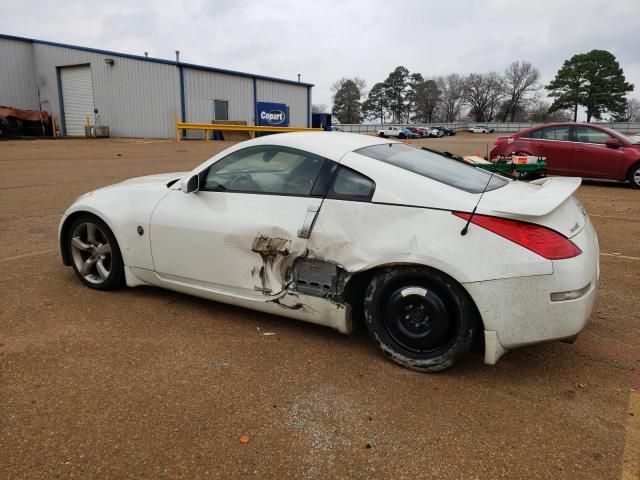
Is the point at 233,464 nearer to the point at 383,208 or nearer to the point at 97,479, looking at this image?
the point at 97,479

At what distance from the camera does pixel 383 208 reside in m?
2.94

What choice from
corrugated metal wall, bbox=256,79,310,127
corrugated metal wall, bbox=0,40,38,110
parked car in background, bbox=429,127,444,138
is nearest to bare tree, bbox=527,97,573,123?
parked car in background, bbox=429,127,444,138

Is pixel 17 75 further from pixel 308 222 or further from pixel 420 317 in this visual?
pixel 420 317

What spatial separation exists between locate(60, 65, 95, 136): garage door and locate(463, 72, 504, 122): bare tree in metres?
76.1

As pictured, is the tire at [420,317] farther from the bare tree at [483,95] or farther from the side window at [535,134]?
the bare tree at [483,95]

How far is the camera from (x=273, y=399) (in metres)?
2.66

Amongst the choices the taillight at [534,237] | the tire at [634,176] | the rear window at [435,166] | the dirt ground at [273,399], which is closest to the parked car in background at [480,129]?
the tire at [634,176]

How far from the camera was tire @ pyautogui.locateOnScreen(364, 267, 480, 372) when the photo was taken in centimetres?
273

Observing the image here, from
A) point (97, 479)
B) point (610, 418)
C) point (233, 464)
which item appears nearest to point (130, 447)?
point (97, 479)

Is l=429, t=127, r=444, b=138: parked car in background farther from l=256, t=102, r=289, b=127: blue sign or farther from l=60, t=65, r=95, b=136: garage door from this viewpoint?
l=60, t=65, r=95, b=136: garage door

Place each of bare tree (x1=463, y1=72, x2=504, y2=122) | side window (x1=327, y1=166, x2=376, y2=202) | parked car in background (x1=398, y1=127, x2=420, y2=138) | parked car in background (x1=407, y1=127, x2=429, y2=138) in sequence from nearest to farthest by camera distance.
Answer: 1. side window (x1=327, y1=166, x2=376, y2=202)
2. parked car in background (x1=398, y1=127, x2=420, y2=138)
3. parked car in background (x1=407, y1=127, x2=429, y2=138)
4. bare tree (x1=463, y1=72, x2=504, y2=122)

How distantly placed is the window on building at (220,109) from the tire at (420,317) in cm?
3281

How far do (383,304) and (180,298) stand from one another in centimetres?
194

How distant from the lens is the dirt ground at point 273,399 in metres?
2.17
